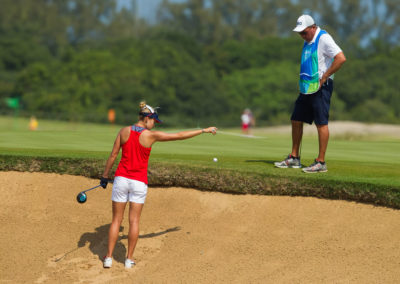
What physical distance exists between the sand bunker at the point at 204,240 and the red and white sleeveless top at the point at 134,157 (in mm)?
1402

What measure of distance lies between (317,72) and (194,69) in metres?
63.3

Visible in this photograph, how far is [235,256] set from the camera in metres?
8.16

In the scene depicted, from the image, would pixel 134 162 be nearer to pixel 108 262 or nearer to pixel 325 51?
pixel 108 262

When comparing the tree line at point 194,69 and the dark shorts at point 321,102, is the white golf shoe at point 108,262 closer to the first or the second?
the dark shorts at point 321,102

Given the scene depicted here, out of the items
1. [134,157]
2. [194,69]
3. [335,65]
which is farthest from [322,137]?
[194,69]

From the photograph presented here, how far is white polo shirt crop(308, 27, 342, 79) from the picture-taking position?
29.7ft

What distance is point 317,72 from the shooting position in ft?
30.5

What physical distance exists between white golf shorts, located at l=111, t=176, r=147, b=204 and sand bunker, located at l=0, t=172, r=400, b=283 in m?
1.03

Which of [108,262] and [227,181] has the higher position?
[227,181]

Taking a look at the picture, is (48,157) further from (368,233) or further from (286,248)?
(368,233)

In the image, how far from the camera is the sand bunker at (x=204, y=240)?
25.3 feet

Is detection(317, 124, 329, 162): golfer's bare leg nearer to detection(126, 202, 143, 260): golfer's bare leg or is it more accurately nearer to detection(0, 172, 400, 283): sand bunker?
detection(0, 172, 400, 283): sand bunker

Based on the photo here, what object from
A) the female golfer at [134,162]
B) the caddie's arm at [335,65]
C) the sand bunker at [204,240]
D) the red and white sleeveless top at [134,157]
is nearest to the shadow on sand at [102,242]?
the sand bunker at [204,240]

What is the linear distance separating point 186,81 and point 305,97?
59.4 metres
